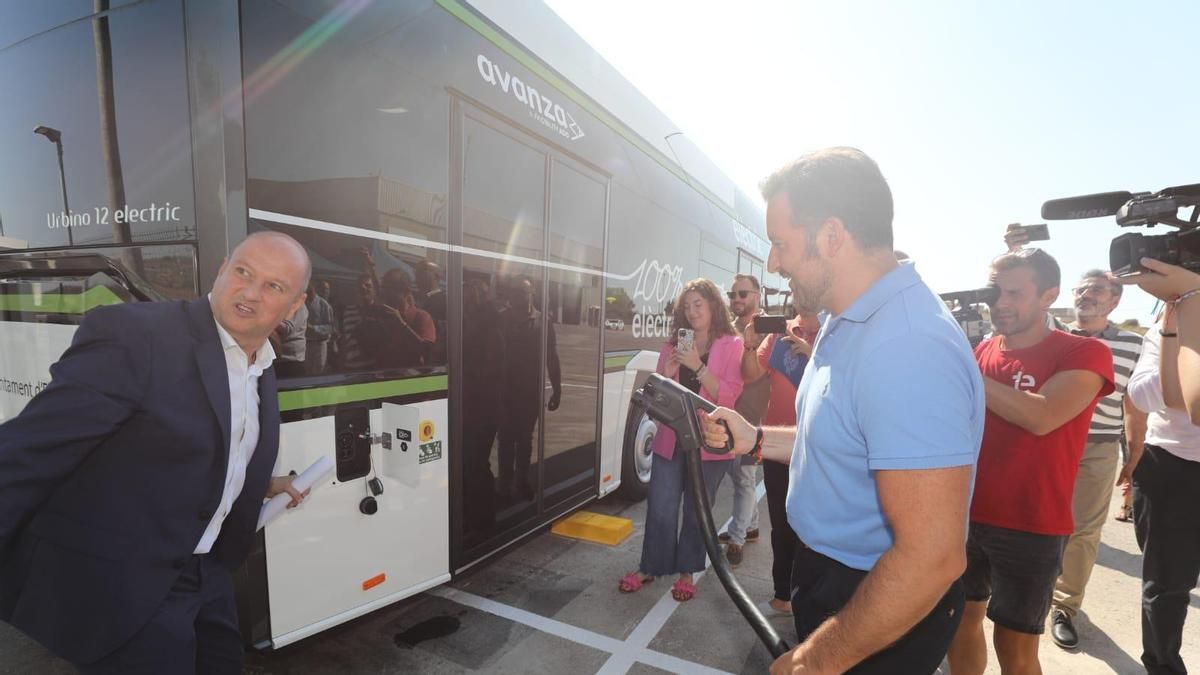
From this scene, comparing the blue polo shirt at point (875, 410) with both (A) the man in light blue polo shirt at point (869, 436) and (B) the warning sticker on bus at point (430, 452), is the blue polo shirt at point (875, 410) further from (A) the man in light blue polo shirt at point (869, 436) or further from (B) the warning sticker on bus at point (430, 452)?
(B) the warning sticker on bus at point (430, 452)

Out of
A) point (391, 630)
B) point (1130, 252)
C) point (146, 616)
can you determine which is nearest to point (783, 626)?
point (391, 630)

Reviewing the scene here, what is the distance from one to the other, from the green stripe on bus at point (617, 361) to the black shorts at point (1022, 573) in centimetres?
279

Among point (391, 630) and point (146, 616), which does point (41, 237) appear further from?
point (391, 630)

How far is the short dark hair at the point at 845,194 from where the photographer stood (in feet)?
4.51

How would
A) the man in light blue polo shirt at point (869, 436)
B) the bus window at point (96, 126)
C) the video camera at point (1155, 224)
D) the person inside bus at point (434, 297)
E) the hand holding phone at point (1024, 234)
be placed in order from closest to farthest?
the man in light blue polo shirt at point (869, 436) → the video camera at point (1155, 224) → the bus window at point (96, 126) → the person inside bus at point (434, 297) → the hand holding phone at point (1024, 234)

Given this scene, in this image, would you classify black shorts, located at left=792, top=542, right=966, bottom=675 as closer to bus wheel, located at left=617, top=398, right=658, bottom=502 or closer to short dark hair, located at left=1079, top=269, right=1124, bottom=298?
bus wheel, located at left=617, top=398, right=658, bottom=502

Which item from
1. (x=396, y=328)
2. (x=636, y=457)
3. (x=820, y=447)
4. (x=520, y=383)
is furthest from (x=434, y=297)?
(x=636, y=457)

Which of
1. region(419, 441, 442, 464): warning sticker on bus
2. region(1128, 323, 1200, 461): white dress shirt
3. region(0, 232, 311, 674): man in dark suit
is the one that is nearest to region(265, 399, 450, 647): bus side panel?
region(419, 441, 442, 464): warning sticker on bus

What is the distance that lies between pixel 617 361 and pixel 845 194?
3478mm

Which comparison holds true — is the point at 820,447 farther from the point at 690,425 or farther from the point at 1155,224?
the point at 1155,224

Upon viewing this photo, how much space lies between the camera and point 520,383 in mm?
3605

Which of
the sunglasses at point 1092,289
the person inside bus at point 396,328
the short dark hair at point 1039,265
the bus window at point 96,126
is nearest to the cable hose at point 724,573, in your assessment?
the person inside bus at point 396,328

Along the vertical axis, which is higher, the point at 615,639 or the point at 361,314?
the point at 361,314

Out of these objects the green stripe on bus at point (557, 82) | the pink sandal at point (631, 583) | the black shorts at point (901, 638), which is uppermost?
the green stripe on bus at point (557, 82)
